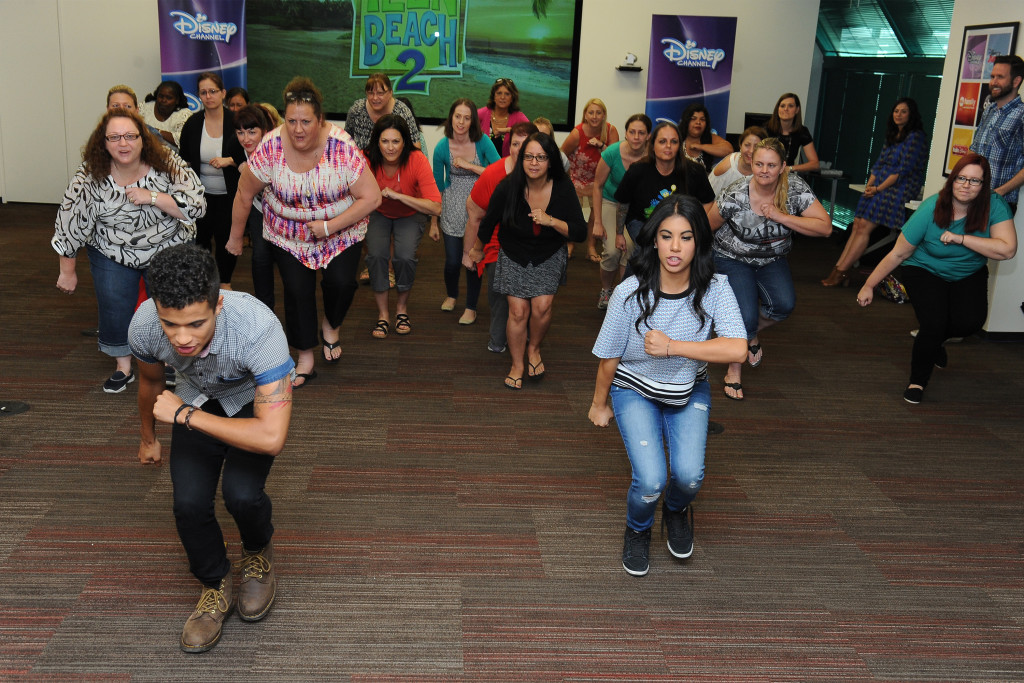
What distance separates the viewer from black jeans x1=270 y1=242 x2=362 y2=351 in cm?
455

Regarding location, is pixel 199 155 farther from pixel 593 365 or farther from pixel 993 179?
pixel 993 179

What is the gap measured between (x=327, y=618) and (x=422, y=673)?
40 centimetres

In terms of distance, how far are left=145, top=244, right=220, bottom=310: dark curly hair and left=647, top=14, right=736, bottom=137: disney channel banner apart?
8.04 metres

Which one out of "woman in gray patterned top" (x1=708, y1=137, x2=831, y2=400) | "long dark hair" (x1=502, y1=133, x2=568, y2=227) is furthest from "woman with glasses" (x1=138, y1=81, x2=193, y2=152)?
"woman in gray patterned top" (x1=708, y1=137, x2=831, y2=400)

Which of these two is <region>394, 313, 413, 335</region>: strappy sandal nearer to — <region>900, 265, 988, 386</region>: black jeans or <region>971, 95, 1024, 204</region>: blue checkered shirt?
<region>900, 265, 988, 386</region>: black jeans

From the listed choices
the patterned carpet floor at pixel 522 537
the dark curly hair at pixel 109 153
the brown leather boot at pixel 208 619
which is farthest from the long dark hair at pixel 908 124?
the brown leather boot at pixel 208 619

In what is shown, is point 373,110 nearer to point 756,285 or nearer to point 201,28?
point 756,285

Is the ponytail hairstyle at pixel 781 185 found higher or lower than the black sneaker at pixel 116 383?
higher

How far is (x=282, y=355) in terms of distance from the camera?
2.47 metres

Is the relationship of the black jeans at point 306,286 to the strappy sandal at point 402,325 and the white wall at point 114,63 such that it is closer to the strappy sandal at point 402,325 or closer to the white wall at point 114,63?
the strappy sandal at point 402,325

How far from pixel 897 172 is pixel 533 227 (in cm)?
421

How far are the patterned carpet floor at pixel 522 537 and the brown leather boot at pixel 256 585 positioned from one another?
5cm

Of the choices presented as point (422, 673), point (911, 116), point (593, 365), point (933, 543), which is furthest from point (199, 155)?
point (911, 116)

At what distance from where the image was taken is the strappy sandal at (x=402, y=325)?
5855 mm
